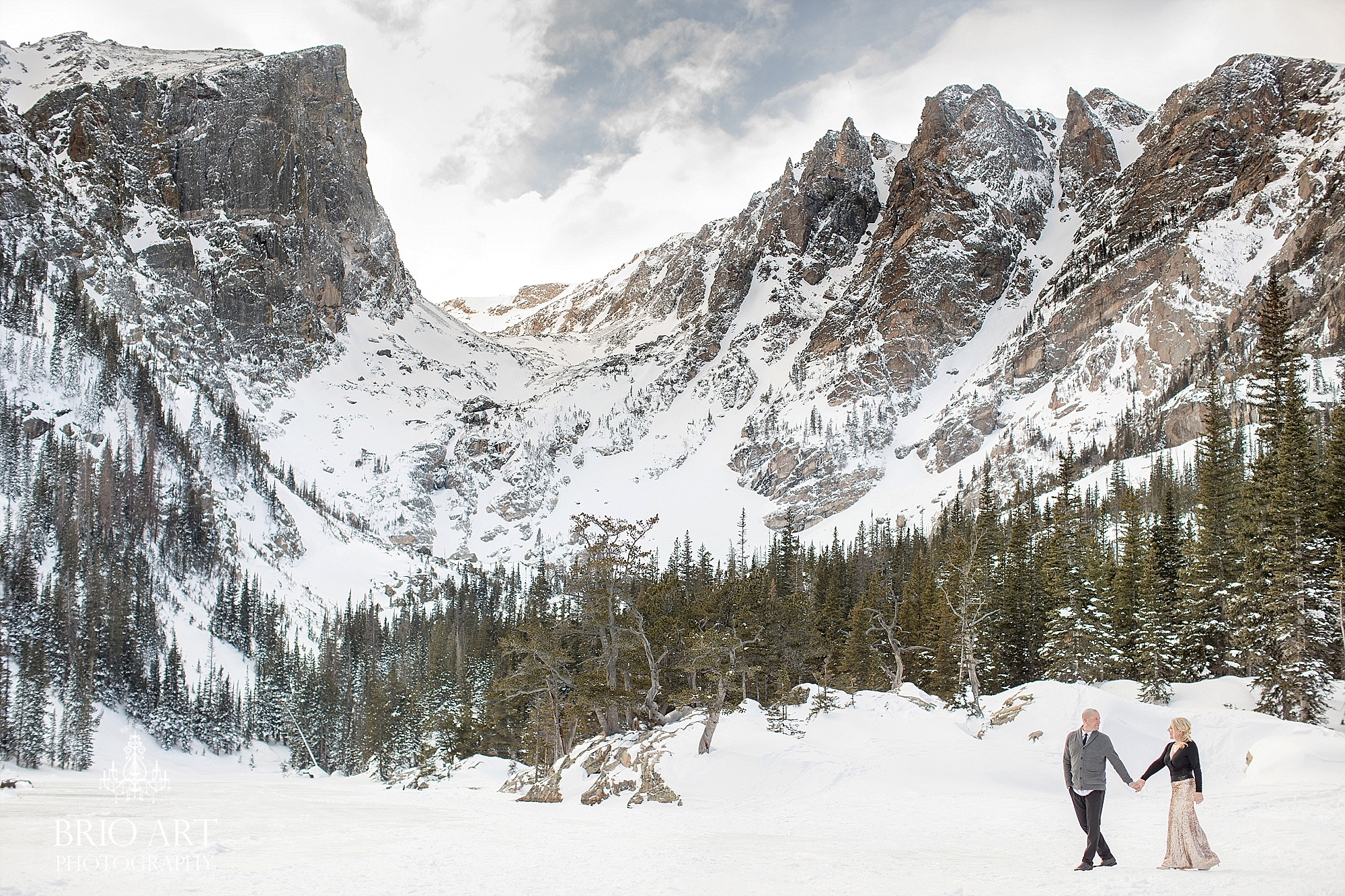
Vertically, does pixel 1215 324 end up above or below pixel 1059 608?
above

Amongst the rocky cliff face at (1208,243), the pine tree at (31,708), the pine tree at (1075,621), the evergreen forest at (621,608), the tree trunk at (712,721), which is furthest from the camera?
the rocky cliff face at (1208,243)

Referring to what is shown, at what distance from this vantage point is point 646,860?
442 inches

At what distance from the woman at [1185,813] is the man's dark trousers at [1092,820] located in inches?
25.3

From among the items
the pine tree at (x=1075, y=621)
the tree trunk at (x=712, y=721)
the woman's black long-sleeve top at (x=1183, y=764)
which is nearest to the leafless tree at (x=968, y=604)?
the pine tree at (x=1075, y=621)

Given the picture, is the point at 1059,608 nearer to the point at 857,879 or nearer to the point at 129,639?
the point at 857,879

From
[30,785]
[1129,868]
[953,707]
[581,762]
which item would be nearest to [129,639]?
[30,785]

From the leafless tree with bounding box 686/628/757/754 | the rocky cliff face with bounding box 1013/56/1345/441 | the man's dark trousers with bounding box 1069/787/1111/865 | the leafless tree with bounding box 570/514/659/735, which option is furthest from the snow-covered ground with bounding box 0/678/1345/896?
the rocky cliff face with bounding box 1013/56/1345/441

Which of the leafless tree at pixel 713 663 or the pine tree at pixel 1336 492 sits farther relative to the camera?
the pine tree at pixel 1336 492

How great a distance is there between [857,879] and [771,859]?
6.62ft

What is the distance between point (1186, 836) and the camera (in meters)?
8.99

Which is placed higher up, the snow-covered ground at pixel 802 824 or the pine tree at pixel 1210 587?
the pine tree at pixel 1210 587

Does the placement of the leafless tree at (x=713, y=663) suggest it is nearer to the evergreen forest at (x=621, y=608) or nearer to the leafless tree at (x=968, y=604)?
the evergreen forest at (x=621, y=608)

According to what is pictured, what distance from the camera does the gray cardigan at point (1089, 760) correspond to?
9.54 metres

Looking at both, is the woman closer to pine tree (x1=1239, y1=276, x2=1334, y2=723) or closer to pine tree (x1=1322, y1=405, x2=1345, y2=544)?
pine tree (x1=1239, y1=276, x2=1334, y2=723)
